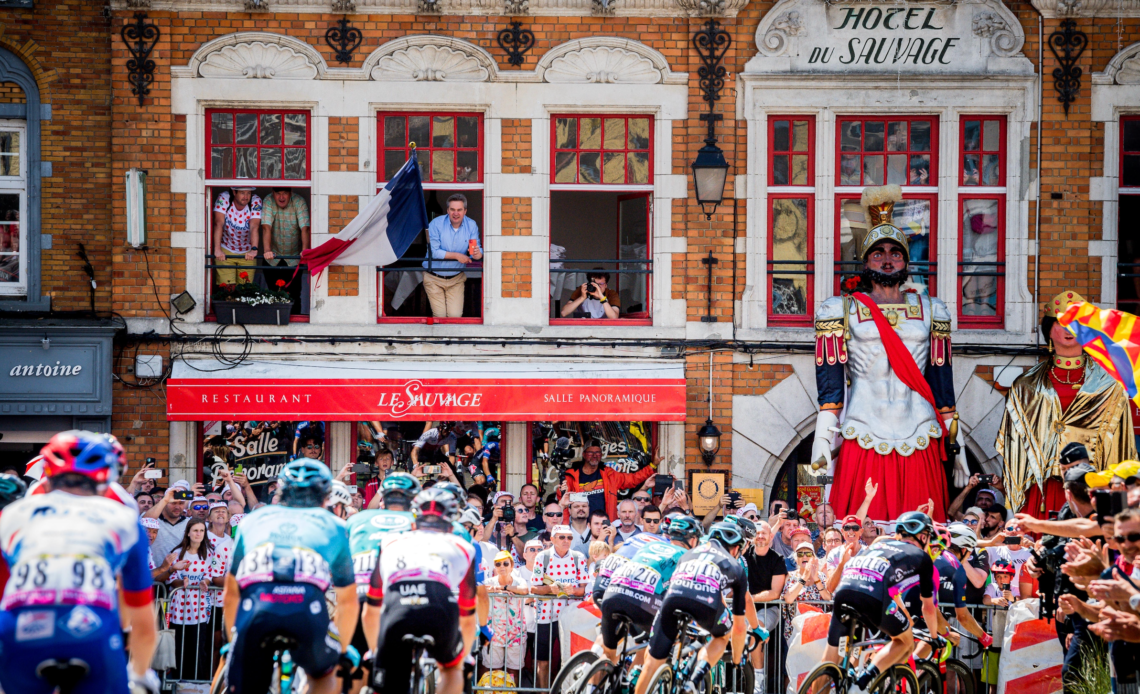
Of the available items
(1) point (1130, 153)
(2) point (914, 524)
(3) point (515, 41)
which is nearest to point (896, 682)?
(2) point (914, 524)

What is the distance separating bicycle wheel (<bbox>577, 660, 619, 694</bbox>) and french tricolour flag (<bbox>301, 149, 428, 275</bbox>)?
5832mm

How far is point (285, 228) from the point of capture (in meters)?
14.3

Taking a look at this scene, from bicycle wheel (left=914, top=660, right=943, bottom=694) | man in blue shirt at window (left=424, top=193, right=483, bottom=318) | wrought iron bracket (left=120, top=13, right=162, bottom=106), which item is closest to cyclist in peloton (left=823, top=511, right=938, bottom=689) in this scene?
bicycle wheel (left=914, top=660, right=943, bottom=694)

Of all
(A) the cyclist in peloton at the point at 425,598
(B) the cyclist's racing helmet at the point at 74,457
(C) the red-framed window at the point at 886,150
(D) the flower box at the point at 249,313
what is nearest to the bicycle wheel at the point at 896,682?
(A) the cyclist in peloton at the point at 425,598

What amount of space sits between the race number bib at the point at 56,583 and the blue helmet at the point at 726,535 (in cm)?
456

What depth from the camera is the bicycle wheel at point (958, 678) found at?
10.1 m

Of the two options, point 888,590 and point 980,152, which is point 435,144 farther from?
point 888,590

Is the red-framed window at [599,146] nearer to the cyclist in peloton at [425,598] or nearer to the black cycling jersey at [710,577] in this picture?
the black cycling jersey at [710,577]

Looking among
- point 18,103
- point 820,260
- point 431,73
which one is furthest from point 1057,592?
point 18,103

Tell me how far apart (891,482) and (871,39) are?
503cm

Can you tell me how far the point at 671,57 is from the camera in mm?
14219

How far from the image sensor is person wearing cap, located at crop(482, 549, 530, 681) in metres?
10.6

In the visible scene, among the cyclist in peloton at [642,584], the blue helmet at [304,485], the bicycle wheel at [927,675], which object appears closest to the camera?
the blue helmet at [304,485]

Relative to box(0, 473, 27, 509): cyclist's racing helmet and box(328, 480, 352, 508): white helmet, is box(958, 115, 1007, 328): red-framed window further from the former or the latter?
box(0, 473, 27, 509): cyclist's racing helmet
